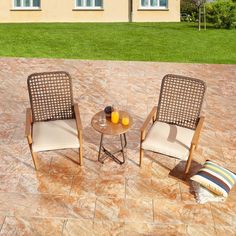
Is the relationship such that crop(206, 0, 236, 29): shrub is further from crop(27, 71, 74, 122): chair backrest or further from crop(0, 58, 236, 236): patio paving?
crop(27, 71, 74, 122): chair backrest

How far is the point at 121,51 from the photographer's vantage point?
43.7 feet

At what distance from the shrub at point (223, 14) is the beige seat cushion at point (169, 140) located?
13367 millimetres

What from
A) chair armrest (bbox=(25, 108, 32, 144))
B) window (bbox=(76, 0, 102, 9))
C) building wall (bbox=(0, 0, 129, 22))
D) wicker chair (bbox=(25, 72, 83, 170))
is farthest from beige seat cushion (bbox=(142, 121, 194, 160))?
window (bbox=(76, 0, 102, 9))

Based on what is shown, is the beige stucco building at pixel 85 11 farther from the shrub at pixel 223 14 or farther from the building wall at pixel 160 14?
the shrub at pixel 223 14

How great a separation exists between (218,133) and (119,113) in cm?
234

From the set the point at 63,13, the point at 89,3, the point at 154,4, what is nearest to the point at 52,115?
the point at 63,13

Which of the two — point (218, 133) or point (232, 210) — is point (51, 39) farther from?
point (232, 210)

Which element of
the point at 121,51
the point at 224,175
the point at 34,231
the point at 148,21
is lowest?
the point at 34,231

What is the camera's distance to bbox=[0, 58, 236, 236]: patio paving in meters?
5.45

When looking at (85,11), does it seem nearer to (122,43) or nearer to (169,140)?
(122,43)

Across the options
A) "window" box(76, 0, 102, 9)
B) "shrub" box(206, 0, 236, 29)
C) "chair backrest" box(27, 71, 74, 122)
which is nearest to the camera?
"chair backrest" box(27, 71, 74, 122)

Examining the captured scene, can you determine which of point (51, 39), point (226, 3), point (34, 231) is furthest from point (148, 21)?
point (34, 231)

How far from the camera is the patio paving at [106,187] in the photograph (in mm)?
5449

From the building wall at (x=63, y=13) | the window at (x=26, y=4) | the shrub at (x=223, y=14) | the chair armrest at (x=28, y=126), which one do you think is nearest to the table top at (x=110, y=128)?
the chair armrest at (x=28, y=126)
